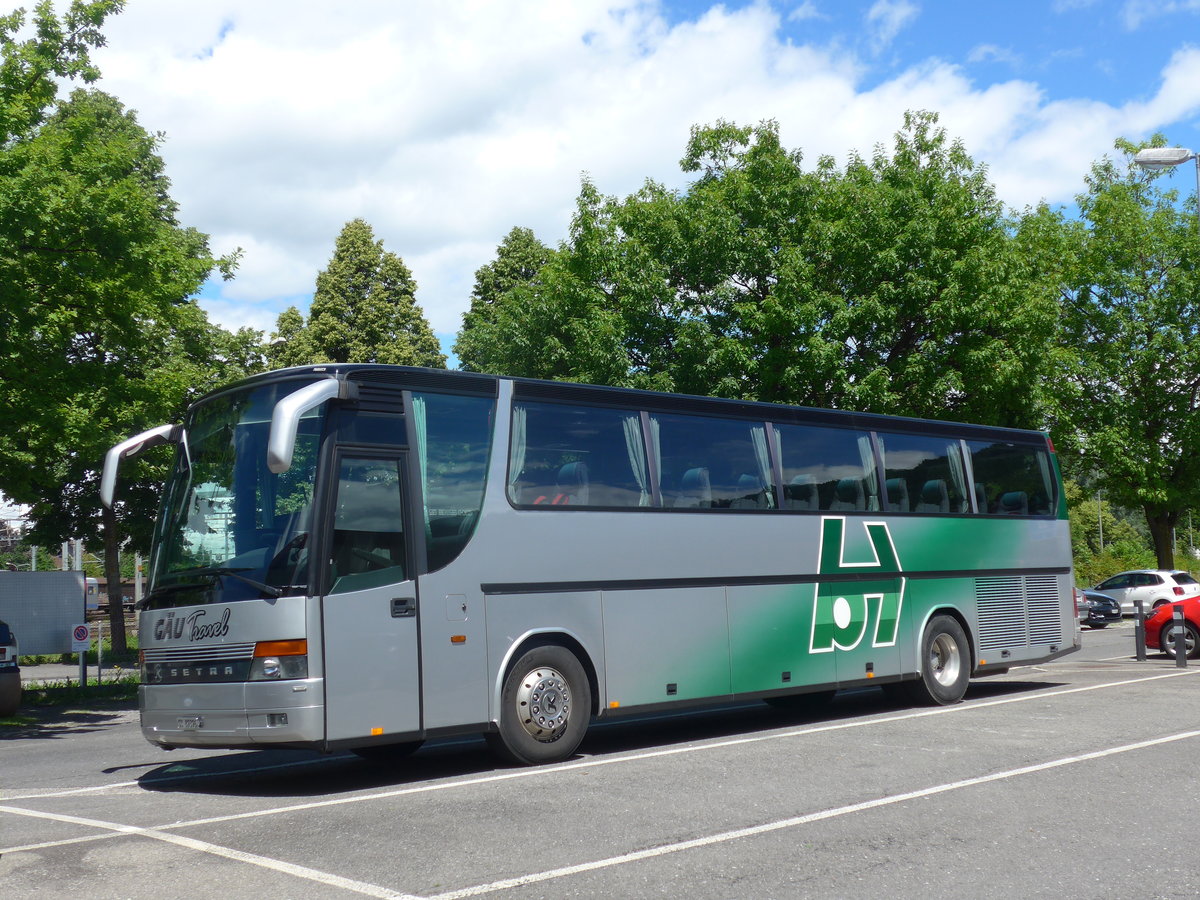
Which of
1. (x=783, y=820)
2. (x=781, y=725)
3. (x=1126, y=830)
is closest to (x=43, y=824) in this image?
(x=783, y=820)

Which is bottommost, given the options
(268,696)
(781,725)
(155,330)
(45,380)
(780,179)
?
(781,725)

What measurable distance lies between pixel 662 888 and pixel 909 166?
24.0m

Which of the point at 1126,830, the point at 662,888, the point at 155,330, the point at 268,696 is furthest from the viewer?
the point at 155,330

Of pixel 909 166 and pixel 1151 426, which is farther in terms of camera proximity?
pixel 1151 426

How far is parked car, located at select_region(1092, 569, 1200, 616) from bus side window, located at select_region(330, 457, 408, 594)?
30908 millimetres

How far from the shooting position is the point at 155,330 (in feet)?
70.1

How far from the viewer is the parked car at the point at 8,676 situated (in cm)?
1731

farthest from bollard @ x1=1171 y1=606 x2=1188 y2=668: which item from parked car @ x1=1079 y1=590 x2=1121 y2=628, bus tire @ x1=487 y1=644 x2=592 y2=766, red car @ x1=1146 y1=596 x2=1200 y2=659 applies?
parked car @ x1=1079 y1=590 x2=1121 y2=628

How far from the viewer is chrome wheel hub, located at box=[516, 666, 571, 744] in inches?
403

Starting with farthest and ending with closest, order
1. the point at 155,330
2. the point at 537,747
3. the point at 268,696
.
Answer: the point at 155,330
the point at 537,747
the point at 268,696

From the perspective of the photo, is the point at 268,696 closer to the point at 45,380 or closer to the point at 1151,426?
the point at 45,380

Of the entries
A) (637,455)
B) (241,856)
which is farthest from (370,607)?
(637,455)

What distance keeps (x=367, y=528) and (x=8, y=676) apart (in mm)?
10813

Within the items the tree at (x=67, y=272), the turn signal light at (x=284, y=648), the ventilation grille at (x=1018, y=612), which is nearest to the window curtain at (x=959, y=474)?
the ventilation grille at (x=1018, y=612)
